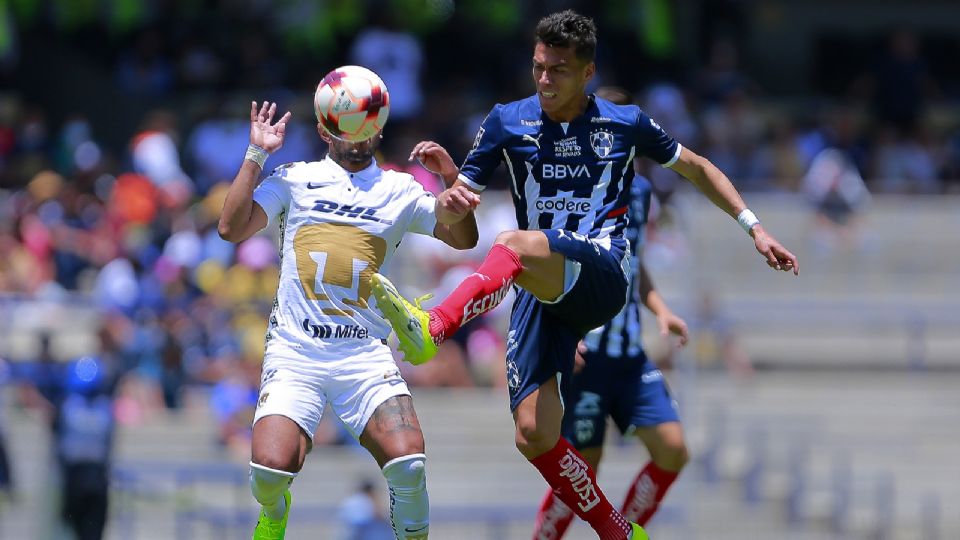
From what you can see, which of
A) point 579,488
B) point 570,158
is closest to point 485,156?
point 570,158

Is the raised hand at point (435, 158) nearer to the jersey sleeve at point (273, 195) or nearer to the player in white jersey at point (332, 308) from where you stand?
the player in white jersey at point (332, 308)

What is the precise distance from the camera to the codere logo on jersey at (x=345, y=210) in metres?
7.66

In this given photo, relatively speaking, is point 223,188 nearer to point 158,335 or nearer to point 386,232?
point 158,335

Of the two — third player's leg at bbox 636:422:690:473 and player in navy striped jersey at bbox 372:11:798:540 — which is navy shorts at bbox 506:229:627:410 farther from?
third player's leg at bbox 636:422:690:473

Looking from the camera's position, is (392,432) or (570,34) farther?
(570,34)

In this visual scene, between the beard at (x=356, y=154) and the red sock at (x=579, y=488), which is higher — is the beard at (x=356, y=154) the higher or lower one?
the higher one

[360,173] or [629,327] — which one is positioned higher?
[360,173]

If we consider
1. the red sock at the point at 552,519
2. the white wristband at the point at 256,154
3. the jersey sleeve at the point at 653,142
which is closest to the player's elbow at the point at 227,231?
the white wristband at the point at 256,154

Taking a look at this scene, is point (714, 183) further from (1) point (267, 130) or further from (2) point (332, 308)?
(1) point (267, 130)

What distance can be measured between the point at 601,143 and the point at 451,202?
864mm

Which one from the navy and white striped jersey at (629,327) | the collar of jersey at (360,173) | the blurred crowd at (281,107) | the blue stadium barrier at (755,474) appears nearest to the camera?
the collar of jersey at (360,173)

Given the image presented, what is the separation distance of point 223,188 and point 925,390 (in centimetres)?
793

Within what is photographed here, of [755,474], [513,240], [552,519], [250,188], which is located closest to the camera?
[250,188]

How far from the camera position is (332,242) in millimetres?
7609
